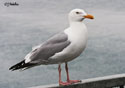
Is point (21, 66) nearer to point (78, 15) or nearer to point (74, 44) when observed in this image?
point (74, 44)

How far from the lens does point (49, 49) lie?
17.9 feet

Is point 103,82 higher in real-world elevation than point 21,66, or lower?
lower

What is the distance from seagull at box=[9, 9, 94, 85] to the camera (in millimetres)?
5309

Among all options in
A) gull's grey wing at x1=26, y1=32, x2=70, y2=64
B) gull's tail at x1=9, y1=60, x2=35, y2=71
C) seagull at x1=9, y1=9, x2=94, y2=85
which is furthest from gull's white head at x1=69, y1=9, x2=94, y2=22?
gull's tail at x1=9, y1=60, x2=35, y2=71

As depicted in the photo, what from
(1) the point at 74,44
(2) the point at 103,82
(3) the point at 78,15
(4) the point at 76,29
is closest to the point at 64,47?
(1) the point at 74,44

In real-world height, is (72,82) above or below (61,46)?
below

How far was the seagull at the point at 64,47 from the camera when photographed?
5.31 meters

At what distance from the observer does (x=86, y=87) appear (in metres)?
5.36

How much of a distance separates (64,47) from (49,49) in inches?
8.1

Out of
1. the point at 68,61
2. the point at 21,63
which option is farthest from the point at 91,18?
the point at 21,63

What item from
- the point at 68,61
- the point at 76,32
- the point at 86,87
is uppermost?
the point at 76,32

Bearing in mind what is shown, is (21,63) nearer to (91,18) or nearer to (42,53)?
(42,53)

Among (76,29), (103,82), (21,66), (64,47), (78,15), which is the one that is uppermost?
(78,15)

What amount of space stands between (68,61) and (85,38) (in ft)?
1.17
